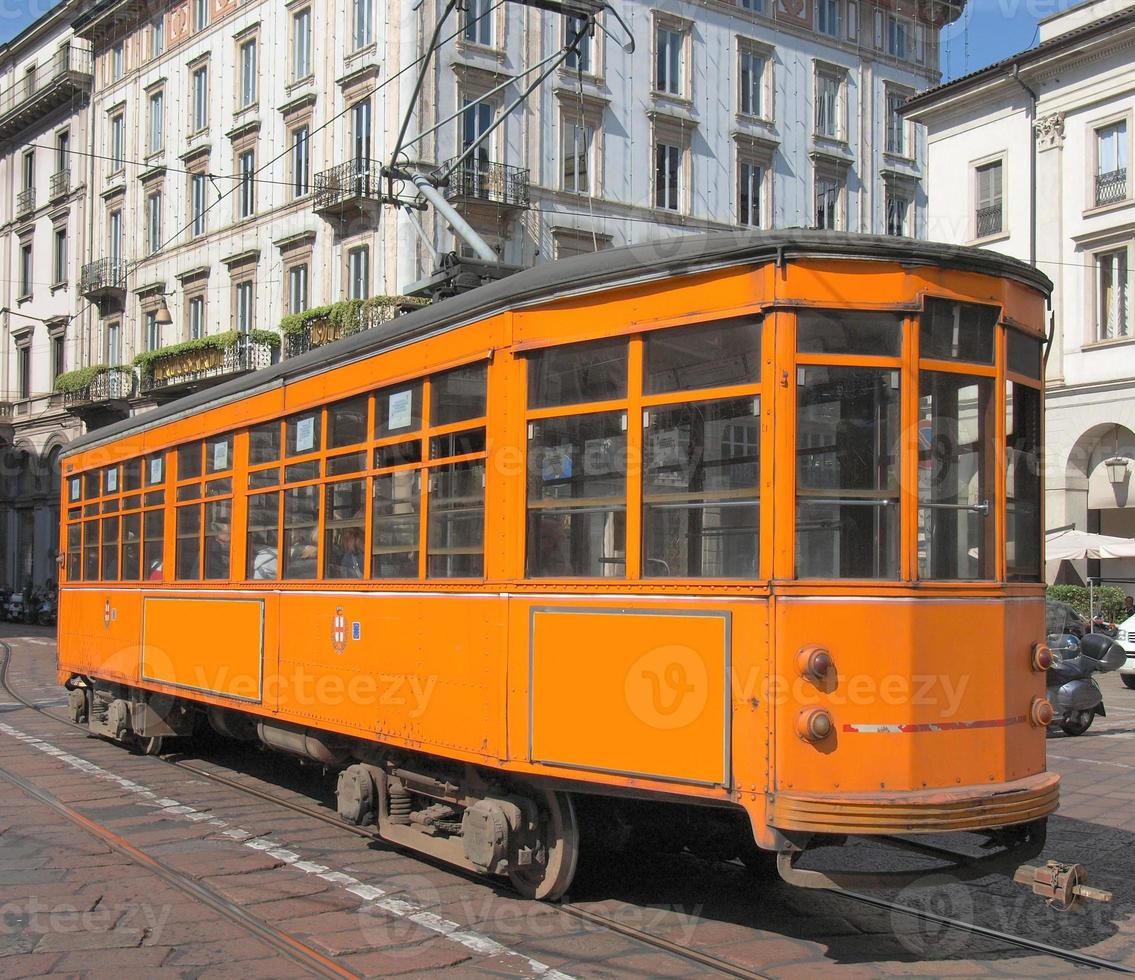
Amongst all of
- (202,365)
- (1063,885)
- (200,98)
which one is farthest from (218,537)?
(200,98)

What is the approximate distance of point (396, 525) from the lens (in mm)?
6863

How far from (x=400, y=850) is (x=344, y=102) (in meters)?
22.9

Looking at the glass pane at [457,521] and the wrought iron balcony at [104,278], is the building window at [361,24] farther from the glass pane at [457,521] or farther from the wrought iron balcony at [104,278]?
the glass pane at [457,521]

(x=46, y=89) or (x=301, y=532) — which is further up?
(x=46, y=89)

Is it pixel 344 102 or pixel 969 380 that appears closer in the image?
pixel 969 380

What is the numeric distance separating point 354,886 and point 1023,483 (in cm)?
371

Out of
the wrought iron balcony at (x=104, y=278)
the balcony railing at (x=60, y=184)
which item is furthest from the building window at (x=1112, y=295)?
the balcony railing at (x=60, y=184)

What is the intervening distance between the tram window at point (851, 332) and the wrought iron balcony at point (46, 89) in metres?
37.8

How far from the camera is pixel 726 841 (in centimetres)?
636

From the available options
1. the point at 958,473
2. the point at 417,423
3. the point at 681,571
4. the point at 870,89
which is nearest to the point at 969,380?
the point at 958,473

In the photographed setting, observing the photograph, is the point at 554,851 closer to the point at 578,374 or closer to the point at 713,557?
the point at 713,557

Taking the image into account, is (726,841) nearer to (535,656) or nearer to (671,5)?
(535,656)

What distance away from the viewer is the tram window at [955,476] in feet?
17.2

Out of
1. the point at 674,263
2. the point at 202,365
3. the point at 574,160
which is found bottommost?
the point at 674,263
